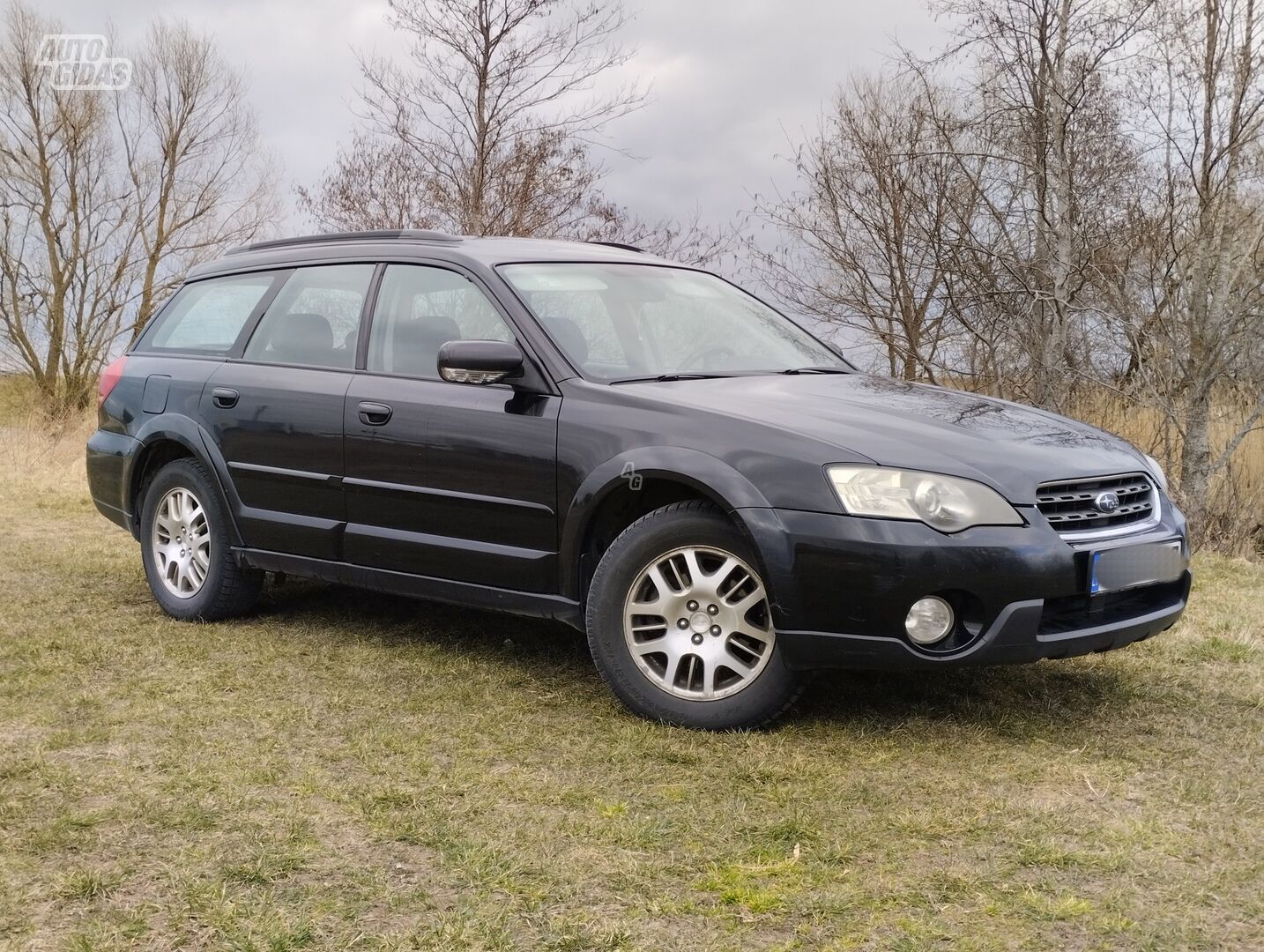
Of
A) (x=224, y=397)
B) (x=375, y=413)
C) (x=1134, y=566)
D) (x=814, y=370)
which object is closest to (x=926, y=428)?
(x=1134, y=566)

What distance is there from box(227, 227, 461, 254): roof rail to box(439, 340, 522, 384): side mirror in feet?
3.19

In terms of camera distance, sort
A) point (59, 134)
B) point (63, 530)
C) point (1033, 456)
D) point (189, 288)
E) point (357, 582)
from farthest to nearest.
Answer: point (59, 134), point (63, 530), point (189, 288), point (357, 582), point (1033, 456)

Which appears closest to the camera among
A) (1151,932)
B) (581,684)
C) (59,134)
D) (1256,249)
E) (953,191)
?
(1151,932)

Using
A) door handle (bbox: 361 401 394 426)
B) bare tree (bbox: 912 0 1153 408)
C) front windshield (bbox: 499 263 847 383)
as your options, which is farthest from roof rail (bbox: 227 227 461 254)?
bare tree (bbox: 912 0 1153 408)

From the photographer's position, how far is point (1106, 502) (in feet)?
13.3

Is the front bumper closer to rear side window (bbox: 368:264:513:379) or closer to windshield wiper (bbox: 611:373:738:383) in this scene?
windshield wiper (bbox: 611:373:738:383)

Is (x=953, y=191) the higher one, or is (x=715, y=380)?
(x=953, y=191)

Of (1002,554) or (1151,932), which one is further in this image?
(1002,554)

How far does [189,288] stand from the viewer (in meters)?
6.48

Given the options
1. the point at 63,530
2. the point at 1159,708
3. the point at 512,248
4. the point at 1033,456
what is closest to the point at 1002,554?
the point at 1033,456

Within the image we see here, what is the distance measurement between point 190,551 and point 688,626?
2903mm

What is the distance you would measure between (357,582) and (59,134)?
19.5m

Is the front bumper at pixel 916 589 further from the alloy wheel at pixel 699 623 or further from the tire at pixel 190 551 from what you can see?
the tire at pixel 190 551

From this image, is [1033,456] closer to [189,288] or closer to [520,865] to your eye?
[520,865]
